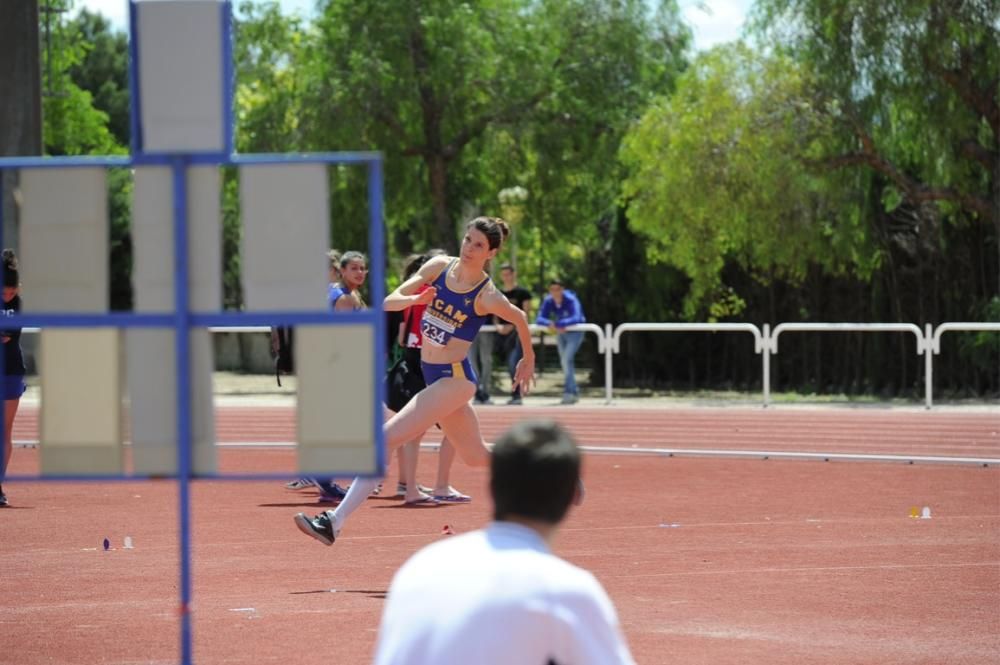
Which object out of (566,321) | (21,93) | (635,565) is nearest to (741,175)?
(566,321)

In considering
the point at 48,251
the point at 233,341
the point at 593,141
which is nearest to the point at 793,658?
the point at 48,251

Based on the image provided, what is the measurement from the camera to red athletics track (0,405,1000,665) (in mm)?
7770

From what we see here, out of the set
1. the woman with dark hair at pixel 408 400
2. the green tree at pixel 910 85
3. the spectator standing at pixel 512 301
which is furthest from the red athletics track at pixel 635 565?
the green tree at pixel 910 85

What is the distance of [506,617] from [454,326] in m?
7.48

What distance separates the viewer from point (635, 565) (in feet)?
33.5

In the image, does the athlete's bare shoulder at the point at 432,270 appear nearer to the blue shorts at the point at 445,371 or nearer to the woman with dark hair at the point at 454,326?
the woman with dark hair at the point at 454,326

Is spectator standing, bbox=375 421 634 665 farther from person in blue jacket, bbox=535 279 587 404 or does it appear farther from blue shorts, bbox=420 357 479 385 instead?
person in blue jacket, bbox=535 279 587 404

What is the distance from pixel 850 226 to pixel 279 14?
44.6 ft

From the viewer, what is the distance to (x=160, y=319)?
520cm

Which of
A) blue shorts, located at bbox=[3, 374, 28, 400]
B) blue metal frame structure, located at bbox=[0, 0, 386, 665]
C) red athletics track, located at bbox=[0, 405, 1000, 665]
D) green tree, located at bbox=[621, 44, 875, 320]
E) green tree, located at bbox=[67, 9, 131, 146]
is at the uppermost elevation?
green tree, located at bbox=[67, 9, 131, 146]

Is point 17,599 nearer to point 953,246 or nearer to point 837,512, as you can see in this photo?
point 837,512

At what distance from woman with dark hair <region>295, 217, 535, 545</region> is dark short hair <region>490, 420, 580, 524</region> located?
6.75 metres

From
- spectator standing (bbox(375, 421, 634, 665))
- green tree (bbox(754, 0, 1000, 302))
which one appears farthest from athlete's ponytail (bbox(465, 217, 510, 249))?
green tree (bbox(754, 0, 1000, 302))

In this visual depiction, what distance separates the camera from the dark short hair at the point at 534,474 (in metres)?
3.46
